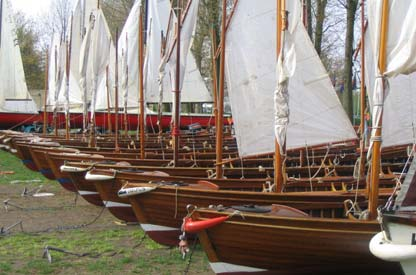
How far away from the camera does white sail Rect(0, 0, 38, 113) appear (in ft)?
90.4

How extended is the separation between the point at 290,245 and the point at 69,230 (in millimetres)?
5342

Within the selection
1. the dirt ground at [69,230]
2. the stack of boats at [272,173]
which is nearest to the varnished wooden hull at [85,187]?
the stack of boats at [272,173]

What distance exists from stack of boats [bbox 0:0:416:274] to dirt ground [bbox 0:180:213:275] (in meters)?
0.42

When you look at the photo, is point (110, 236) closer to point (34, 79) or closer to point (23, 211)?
point (23, 211)

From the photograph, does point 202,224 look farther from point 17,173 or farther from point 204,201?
point 17,173

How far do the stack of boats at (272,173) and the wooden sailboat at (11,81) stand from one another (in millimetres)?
13987

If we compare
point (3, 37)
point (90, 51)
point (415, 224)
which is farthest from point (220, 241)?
point (3, 37)

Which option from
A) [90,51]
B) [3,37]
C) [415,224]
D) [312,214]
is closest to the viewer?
[415,224]

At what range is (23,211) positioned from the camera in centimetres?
1316

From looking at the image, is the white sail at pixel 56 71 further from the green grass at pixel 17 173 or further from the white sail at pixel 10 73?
the green grass at pixel 17 173

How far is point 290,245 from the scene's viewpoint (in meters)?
6.93

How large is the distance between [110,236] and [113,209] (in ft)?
2.90

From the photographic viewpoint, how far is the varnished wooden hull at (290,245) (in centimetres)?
676

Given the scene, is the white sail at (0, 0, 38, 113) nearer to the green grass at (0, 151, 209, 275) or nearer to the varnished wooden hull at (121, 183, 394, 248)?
the green grass at (0, 151, 209, 275)
